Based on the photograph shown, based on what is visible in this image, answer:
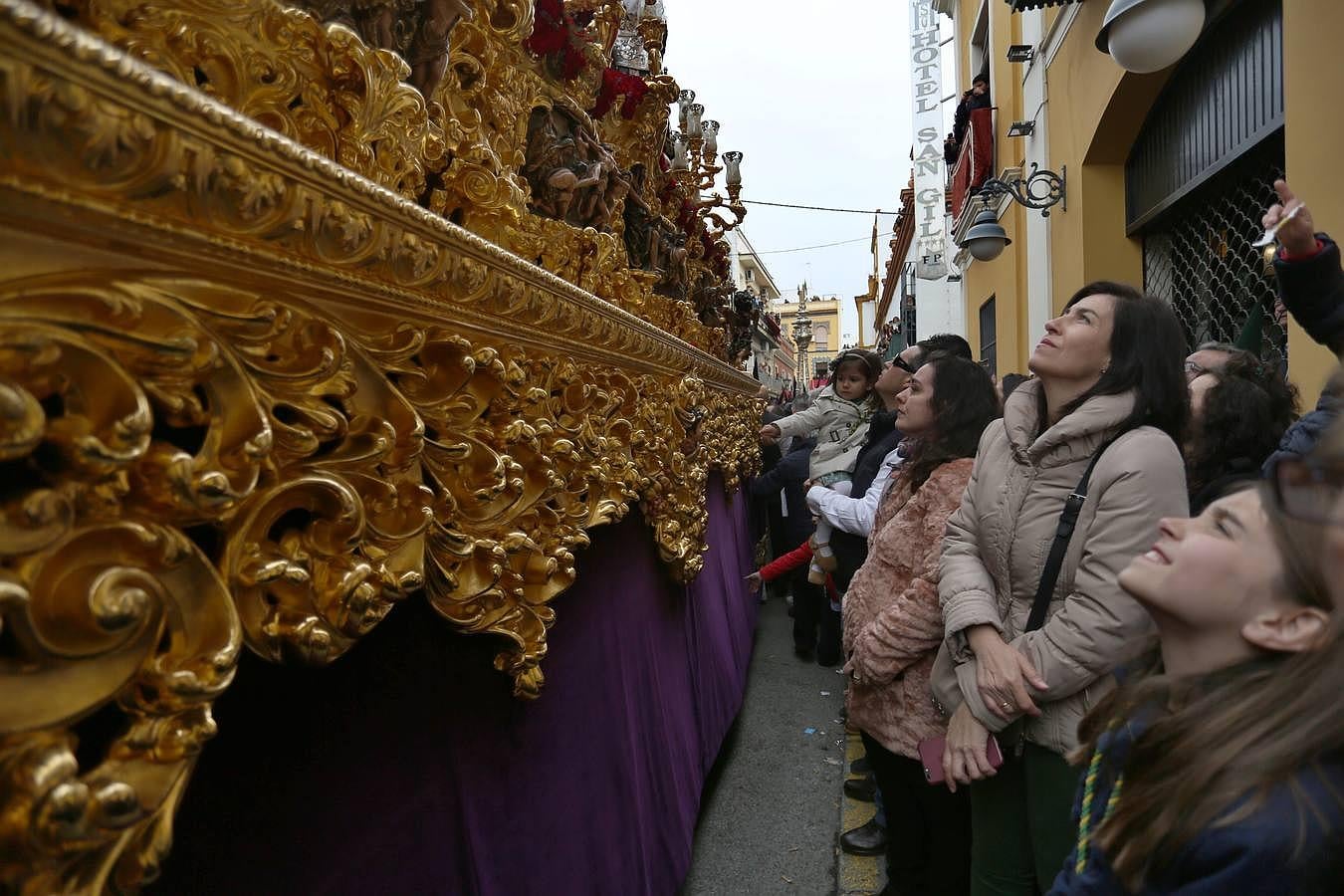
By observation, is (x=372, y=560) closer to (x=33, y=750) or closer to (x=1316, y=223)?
(x=33, y=750)

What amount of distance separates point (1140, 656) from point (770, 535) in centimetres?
520

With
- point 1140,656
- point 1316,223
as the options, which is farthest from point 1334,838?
point 1316,223

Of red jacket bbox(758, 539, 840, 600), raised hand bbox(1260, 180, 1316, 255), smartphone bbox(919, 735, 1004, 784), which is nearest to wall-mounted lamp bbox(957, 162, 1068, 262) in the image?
red jacket bbox(758, 539, 840, 600)

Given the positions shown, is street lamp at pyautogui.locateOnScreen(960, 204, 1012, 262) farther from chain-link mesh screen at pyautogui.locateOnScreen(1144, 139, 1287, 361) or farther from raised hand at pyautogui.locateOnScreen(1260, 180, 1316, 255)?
raised hand at pyautogui.locateOnScreen(1260, 180, 1316, 255)

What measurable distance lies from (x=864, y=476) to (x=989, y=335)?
29.4 feet

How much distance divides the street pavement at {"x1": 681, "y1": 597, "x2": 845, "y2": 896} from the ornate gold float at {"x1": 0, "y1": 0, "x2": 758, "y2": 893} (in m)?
1.67

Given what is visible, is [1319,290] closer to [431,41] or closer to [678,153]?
[431,41]

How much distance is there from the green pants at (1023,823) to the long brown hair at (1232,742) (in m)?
0.64

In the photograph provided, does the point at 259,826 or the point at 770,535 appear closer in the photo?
the point at 259,826

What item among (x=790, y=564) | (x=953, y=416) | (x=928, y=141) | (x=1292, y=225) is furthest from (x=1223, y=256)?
→ (x=928, y=141)

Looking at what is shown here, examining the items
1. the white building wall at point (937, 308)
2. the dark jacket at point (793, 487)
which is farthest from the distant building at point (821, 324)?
the dark jacket at point (793, 487)

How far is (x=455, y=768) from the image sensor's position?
1.12 meters

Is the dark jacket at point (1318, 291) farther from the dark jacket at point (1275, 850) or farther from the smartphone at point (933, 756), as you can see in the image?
the dark jacket at point (1275, 850)

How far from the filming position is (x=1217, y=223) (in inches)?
173
